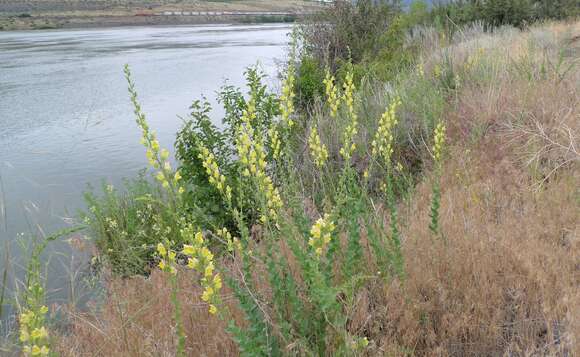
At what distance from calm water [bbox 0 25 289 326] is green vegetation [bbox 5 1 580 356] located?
917mm

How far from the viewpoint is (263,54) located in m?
16.1

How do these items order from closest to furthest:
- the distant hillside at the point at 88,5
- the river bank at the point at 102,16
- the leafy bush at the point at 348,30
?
the leafy bush at the point at 348,30
the river bank at the point at 102,16
the distant hillside at the point at 88,5

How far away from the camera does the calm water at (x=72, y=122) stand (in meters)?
5.20

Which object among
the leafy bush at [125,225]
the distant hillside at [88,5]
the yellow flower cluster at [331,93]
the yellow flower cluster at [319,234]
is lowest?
the leafy bush at [125,225]

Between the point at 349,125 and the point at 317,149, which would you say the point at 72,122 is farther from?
the point at 349,125

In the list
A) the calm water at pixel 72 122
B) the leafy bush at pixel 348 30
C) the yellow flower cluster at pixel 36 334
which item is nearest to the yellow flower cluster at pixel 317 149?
the yellow flower cluster at pixel 36 334

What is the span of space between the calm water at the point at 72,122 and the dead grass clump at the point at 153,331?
2.11 feet

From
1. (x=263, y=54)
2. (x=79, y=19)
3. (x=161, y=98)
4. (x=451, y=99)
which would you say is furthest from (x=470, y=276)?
(x=79, y=19)

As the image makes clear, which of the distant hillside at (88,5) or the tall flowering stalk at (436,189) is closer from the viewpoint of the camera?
the tall flowering stalk at (436,189)

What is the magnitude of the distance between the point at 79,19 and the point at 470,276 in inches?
1785

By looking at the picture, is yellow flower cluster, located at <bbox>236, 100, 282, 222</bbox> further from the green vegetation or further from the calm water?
the calm water

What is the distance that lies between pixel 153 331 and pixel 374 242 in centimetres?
116

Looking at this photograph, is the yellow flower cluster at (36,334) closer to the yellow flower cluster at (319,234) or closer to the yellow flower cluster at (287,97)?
the yellow flower cluster at (319,234)

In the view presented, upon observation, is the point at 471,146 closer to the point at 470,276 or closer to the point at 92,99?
the point at 470,276
